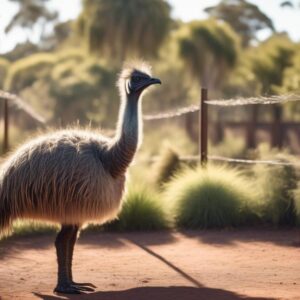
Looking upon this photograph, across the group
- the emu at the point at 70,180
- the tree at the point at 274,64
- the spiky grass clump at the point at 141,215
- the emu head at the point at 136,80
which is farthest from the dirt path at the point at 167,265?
the tree at the point at 274,64

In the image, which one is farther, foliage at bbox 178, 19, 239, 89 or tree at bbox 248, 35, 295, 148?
foliage at bbox 178, 19, 239, 89

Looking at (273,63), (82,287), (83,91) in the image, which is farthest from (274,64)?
(82,287)

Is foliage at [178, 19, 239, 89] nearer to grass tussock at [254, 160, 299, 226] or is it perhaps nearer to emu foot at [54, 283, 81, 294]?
grass tussock at [254, 160, 299, 226]

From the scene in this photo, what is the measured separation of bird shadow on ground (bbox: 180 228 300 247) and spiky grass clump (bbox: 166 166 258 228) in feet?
0.86

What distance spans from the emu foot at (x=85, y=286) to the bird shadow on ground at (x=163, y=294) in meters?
0.15

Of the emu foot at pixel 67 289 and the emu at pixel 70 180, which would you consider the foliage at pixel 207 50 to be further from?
the emu foot at pixel 67 289

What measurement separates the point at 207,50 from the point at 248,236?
19678 mm

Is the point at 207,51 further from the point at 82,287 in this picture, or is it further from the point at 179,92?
the point at 82,287

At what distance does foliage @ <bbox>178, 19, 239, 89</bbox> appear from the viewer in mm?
28703

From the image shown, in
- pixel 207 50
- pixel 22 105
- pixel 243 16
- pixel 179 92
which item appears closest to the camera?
pixel 22 105

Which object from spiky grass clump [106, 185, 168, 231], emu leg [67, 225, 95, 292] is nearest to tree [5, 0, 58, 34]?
spiky grass clump [106, 185, 168, 231]

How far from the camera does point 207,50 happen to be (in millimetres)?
28812

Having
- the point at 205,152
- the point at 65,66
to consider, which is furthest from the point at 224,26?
the point at 205,152

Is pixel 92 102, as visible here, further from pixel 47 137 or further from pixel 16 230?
pixel 47 137
